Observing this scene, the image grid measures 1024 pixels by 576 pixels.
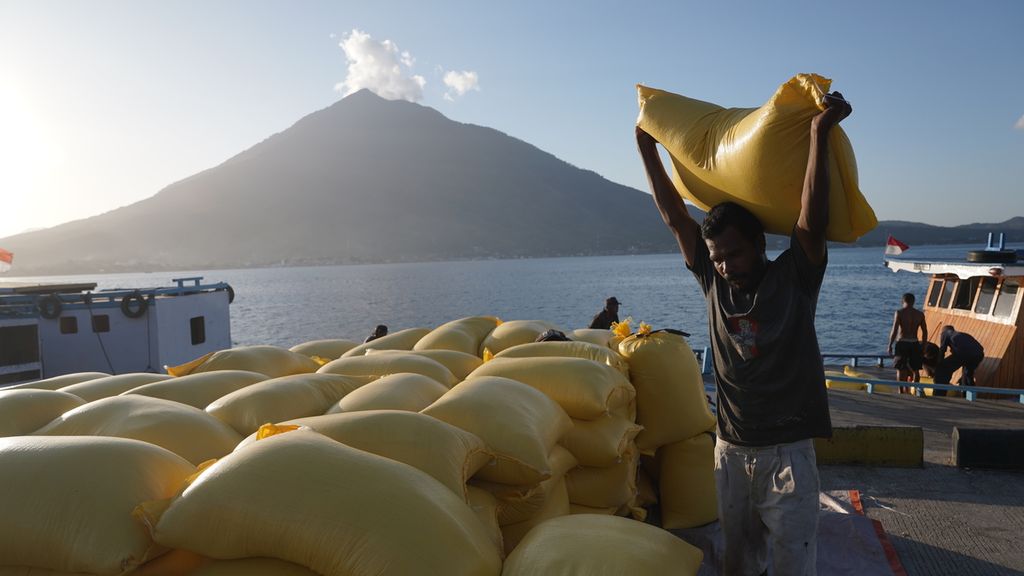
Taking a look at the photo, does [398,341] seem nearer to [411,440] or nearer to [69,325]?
[411,440]

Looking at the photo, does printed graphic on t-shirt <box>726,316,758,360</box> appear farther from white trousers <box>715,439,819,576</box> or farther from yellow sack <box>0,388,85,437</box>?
yellow sack <box>0,388,85,437</box>

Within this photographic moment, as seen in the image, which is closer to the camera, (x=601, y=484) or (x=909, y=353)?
(x=601, y=484)

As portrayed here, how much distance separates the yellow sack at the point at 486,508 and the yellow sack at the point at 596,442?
2.74ft

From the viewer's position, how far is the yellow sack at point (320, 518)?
Answer: 1599 millimetres

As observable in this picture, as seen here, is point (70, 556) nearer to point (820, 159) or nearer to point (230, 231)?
point (820, 159)

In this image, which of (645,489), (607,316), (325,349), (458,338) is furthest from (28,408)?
(607,316)

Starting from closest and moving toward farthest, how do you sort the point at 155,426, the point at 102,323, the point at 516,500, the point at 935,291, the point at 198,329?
the point at 155,426 < the point at 516,500 < the point at 935,291 < the point at 102,323 < the point at 198,329

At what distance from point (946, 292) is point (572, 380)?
10.1 metres

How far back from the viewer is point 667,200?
247cm

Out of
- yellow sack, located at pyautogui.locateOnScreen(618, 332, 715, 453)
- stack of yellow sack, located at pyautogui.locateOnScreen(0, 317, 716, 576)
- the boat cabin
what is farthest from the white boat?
the boat cabin

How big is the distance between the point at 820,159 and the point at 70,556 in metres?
2.42

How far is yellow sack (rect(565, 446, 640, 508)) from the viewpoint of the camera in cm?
335

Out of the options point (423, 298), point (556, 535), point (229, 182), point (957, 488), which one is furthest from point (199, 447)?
point (229, 182)

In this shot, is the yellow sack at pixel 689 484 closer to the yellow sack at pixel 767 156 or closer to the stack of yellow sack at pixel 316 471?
the stack of yellow sack at pixel 316 471
